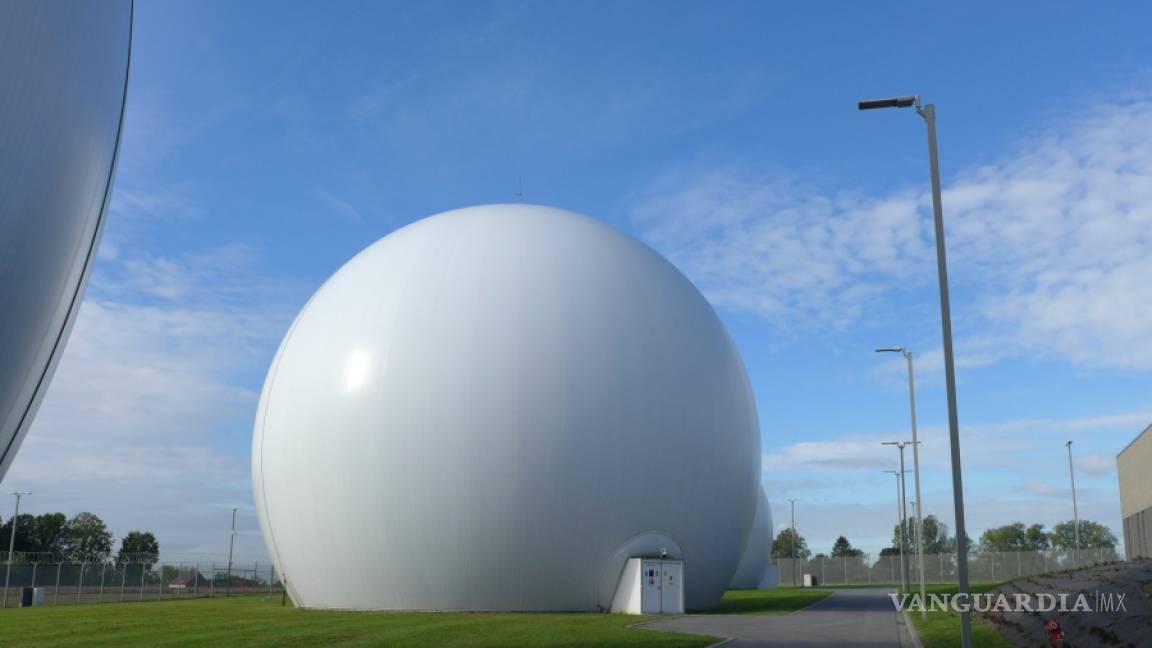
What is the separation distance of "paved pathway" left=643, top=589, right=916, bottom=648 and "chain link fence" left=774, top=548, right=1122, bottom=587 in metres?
42.5

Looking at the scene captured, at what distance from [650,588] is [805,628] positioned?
415 centimetres

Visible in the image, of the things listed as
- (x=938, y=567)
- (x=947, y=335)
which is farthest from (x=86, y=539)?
(x=947, y=335)

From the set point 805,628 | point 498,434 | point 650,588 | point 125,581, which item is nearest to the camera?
point 805,628

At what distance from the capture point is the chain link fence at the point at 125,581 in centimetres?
4406

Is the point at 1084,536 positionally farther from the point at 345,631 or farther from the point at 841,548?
the point at 345,631

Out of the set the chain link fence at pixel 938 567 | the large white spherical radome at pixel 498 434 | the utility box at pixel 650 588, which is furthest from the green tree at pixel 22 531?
the utility box at pixel 650 588

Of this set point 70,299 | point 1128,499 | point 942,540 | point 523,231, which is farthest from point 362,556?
point 942,540

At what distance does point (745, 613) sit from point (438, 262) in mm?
12442

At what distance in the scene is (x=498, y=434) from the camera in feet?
76.6

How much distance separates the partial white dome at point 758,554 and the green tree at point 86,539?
241 ft

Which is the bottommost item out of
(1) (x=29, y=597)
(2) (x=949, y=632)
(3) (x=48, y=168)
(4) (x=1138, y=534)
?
(1) (x=29, y=597)

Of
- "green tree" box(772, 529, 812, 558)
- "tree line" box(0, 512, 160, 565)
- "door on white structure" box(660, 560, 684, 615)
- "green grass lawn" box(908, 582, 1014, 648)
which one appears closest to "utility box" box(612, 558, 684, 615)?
"door on white structure" box(660, 560, 684, 615)

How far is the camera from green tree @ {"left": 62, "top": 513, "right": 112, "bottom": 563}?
10040 centimetres

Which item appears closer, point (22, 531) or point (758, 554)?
point (758, 554)
